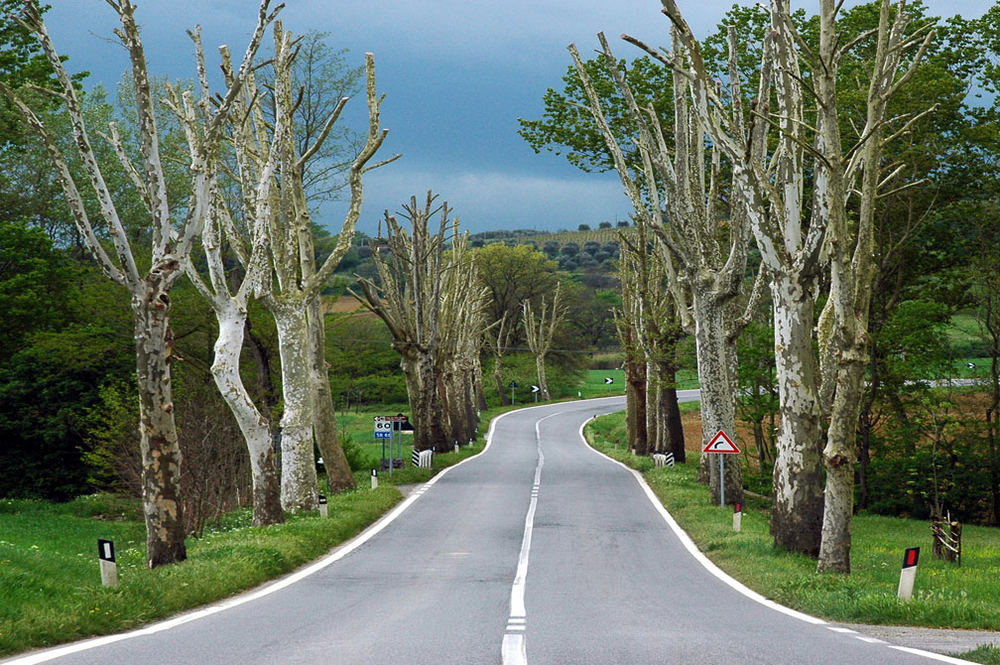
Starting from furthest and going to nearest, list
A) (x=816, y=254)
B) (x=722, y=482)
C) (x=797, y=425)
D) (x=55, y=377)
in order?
(x=55, y=377) < (x=722, y=482) < (x=797, y=425) < (x=816, y=254)

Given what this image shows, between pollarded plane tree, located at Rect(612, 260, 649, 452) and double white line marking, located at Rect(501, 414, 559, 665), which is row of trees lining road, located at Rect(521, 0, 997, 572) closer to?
pollarded plane tree, located at Rect(612, 260, 649, 452)

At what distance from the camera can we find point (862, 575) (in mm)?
14000

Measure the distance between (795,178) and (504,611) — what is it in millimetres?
8564

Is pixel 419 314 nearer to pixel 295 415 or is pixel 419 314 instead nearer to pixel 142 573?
pixel 295 415

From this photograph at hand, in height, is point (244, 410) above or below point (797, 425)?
above

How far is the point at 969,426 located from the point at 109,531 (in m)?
27.9

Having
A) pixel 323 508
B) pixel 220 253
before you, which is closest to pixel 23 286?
pixel 220 253

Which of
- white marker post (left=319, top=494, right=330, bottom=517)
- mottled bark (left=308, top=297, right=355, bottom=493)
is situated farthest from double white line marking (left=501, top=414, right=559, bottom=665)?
mottled bark (left=308, top=297, right=355, bottom=493)

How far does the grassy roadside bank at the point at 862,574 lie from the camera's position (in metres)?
10.9

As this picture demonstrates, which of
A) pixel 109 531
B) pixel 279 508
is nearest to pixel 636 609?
pixel 279 508

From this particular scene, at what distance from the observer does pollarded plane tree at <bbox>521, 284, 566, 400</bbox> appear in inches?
3479

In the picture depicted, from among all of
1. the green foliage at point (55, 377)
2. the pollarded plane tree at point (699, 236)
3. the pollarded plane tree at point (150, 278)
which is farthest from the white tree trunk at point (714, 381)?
the green foliage at point (55, 377)

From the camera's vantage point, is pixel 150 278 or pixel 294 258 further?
pixel 294 258

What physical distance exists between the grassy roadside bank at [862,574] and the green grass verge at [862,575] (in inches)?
0.4
